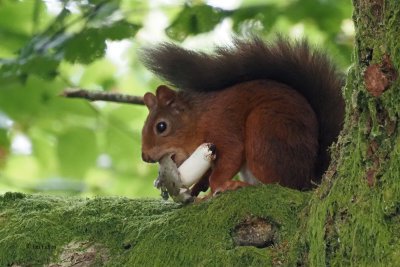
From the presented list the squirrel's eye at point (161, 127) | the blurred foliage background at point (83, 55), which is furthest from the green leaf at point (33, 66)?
the squirrel's eye at point (161, 127)

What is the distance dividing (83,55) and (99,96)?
25cm

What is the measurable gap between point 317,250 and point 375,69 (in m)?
0.45

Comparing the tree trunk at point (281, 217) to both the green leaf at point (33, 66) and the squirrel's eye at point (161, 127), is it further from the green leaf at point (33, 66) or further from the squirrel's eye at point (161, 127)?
the green leaf at point (33, 66)

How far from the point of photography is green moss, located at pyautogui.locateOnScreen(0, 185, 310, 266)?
1.77 m

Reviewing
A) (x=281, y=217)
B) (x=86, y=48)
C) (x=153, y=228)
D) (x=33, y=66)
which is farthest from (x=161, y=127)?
(x=281, y=217)

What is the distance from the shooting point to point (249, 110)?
2.51m

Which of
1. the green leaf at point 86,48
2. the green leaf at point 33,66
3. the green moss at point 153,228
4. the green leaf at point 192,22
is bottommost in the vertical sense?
the green moss at point 153,228

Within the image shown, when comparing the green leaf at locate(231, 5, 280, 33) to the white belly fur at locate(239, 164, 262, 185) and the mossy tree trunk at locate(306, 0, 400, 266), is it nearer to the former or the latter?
the white belly fur at locate(239, 164, 262, 185)

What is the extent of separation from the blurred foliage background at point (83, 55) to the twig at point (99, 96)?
0.38 feet

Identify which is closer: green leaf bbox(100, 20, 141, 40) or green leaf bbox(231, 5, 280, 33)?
green leaf bbox(100, 20, 141, 40)

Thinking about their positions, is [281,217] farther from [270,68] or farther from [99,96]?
[99,96]

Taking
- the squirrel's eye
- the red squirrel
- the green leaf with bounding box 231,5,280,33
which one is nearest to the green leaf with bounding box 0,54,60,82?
the red squirrel

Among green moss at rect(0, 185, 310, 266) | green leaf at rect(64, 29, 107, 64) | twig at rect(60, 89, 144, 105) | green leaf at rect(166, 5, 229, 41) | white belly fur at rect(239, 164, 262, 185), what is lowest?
green moss at rect(0, 185, 310, 266)

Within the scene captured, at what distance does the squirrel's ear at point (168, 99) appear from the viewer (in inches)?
107
